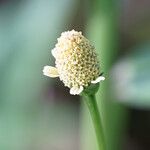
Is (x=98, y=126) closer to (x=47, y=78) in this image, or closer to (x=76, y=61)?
(x=76, y=61)

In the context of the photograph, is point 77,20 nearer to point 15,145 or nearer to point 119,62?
point 119,62

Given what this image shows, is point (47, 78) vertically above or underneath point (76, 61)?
above

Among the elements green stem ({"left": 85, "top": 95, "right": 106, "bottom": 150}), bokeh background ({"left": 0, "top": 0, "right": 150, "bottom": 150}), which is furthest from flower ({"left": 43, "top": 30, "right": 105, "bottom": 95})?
bokeh background ({"left": 0, "top": 0, "right": 150, "bottom": 150})

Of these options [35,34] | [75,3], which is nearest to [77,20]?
[75,3]

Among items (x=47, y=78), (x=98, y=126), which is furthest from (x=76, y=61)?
(x=47, y=78)

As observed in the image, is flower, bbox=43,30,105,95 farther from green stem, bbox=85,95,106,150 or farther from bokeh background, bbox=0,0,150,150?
bokeh background, bbox=0,0,150,150

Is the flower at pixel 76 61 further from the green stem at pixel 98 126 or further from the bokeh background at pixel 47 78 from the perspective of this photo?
the bokeh background at pixel 47 78
